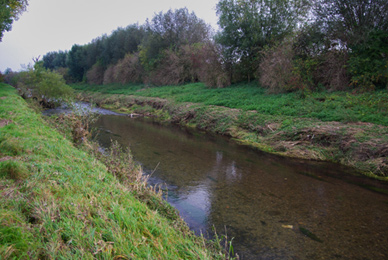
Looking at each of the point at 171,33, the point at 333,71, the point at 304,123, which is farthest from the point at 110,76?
the point at 304,123

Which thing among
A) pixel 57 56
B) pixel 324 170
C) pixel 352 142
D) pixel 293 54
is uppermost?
pixel 57 56

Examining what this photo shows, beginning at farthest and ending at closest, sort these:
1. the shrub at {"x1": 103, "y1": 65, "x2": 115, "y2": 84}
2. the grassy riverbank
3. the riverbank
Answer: the shrub at {"x1": 103, "y1": 65, "x2": 115, "y2": 84}, the riverbank, the grassy riverbank

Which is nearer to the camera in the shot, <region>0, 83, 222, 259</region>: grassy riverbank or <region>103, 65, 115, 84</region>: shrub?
<region>0, 83, 222, 259</region>: grassy riverbank

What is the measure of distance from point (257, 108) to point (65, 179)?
12701 mm

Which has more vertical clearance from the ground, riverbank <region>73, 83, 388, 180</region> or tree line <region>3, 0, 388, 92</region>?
tree line <region>3, 0, 388, 92</region>

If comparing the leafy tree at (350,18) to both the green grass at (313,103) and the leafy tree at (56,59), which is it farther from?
the leafy tree at (56,59)

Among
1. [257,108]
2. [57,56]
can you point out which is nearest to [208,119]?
[257,108]

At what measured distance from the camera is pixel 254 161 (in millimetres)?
9672

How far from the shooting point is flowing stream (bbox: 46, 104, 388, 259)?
440cm

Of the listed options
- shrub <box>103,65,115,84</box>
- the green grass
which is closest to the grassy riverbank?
the green grass

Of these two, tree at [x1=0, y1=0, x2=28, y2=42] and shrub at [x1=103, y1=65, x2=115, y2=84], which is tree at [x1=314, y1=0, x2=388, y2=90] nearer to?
tree at [x1=0, y1=0, x2=28, y2=42]

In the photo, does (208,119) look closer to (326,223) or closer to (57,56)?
(326,223)

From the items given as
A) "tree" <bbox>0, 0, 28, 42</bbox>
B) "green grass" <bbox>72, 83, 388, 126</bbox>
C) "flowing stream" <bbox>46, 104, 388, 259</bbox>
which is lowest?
"flowing stream" <bbox>46, 104, 388, 259</bbox>

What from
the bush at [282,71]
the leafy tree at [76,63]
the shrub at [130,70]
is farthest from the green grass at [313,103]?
the leafy tree at [76,63]
